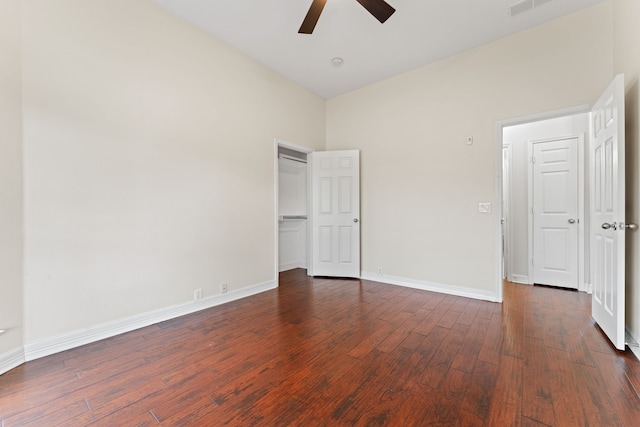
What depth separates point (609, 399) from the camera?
150 cm

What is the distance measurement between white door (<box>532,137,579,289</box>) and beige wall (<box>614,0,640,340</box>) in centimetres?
166

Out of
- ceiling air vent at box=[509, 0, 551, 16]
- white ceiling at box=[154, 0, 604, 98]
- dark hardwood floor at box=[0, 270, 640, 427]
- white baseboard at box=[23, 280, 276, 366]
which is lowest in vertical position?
dark hardwood floor at box=[0, 270, 640, 427]

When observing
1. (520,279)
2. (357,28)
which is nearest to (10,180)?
(357,28)

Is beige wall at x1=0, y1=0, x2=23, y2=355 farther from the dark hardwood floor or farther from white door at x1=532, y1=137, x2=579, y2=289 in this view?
white door at x1=532, y1=137, x2=579, y2=289

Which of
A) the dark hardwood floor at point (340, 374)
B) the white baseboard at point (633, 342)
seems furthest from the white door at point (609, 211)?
the dark hardwood floor at point (340, 374)

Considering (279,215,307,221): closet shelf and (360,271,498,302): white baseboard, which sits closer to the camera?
(360,271,498,302): white baseboard

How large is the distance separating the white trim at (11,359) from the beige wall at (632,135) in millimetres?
4569

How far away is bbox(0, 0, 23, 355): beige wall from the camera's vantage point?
1809 mm

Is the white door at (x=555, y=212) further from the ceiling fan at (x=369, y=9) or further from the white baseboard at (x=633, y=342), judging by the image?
the ceiling fan at (x=369, y=9)

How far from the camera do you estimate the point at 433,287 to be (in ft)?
11.9

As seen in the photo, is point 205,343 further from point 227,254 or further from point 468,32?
point 468,32

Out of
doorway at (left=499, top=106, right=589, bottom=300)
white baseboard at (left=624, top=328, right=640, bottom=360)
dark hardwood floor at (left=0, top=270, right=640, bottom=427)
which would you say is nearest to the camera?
dark hardwood floor at (left=0, top=270, right=640, bottom=427)

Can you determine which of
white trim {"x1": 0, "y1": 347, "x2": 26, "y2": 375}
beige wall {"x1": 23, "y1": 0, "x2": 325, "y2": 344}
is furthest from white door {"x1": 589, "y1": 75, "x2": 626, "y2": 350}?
white trim {"x1": 0, "y1": 347, "x2": 26, "y2": 375}

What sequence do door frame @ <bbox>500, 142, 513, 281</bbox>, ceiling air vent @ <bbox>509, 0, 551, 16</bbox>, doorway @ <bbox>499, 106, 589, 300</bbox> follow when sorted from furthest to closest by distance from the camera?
door frame @ <bbox>500, 142, 513, 281</bbox> → doorway @ <bbox>499, 106, 589, 300</bbox> → ceiling air vent @ <bbox>509, 0, 551, 16</bbox>
